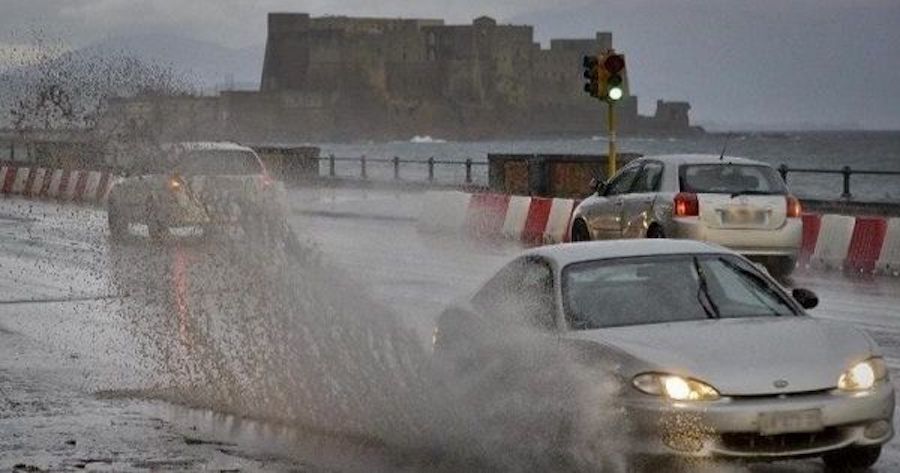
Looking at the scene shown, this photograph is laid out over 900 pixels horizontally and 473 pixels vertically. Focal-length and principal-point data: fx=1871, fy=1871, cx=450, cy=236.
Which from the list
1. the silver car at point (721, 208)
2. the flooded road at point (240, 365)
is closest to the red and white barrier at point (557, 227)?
the flooded road at point (240, 365)

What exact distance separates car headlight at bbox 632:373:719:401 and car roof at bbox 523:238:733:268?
4.48 feet

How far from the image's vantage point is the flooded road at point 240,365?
34.8ft

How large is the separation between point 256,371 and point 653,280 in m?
4.10

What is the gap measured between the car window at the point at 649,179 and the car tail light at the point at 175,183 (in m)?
8.47

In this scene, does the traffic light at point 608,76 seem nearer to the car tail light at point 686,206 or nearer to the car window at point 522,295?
the car tail light at point 686,206

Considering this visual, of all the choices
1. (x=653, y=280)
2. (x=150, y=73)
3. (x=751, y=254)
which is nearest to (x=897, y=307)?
(x=751, y=254)

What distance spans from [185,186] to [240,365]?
14353 mm

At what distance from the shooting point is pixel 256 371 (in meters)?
13.5

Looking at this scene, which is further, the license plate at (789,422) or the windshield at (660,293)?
the windshield at (660,293)

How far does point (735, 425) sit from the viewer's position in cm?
880

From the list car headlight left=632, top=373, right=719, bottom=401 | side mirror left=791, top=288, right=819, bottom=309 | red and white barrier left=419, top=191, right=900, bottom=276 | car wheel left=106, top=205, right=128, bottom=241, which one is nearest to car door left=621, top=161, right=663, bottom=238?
red and white barrier left=419, top=191, right=900, bottom=276

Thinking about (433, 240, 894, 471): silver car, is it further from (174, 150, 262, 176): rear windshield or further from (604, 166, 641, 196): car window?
(174, 150, 262, 176): rear windshield

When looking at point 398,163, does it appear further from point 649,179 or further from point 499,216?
point 649,179

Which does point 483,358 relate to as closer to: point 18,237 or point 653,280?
point 653,280
